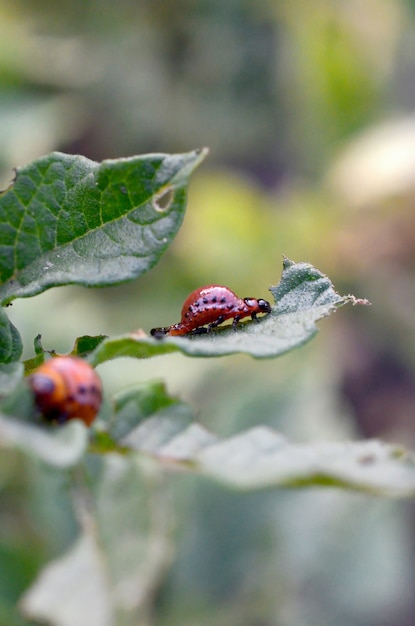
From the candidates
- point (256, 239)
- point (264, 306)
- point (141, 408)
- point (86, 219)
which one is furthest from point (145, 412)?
point (256, 239)


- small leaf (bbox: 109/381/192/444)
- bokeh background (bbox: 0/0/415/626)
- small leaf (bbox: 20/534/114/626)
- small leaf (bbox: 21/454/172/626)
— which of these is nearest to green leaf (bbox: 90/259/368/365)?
small leaf (bbox: 109/381/192/444)

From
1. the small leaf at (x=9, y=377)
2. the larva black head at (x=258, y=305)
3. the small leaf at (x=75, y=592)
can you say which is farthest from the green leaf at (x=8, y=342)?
the larva black head at (x=258, y=305)

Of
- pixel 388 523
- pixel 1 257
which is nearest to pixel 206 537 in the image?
pixel 388 523

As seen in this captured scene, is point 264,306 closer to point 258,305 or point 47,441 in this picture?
point 258,305

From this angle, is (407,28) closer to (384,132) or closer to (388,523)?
(384,132)

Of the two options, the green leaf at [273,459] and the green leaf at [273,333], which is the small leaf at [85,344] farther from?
the green leaf at [273,459]

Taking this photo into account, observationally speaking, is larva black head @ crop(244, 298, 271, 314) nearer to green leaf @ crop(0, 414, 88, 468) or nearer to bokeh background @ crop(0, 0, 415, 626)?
green leaf @ crop(0, 414, 88, 468)
